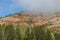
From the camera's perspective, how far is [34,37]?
266 feet

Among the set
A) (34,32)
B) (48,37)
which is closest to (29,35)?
(34,32)

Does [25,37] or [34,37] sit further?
[25,37]

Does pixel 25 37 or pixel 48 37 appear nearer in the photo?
pixel 48 37

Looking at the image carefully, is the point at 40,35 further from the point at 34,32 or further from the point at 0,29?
the point at 0,29

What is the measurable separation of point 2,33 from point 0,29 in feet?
11.3

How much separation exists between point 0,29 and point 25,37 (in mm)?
10346

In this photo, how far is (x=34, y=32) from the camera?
8456 centimetres

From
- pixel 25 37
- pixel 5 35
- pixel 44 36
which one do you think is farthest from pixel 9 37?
pixel 44 36

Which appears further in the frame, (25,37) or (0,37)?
(25,37)

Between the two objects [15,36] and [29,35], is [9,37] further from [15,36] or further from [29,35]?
[29,35]

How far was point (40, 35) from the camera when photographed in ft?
274

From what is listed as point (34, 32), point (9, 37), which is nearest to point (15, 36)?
point (9, 37)

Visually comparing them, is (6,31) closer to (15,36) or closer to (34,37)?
(15,36)

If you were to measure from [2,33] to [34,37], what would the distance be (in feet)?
40.7
